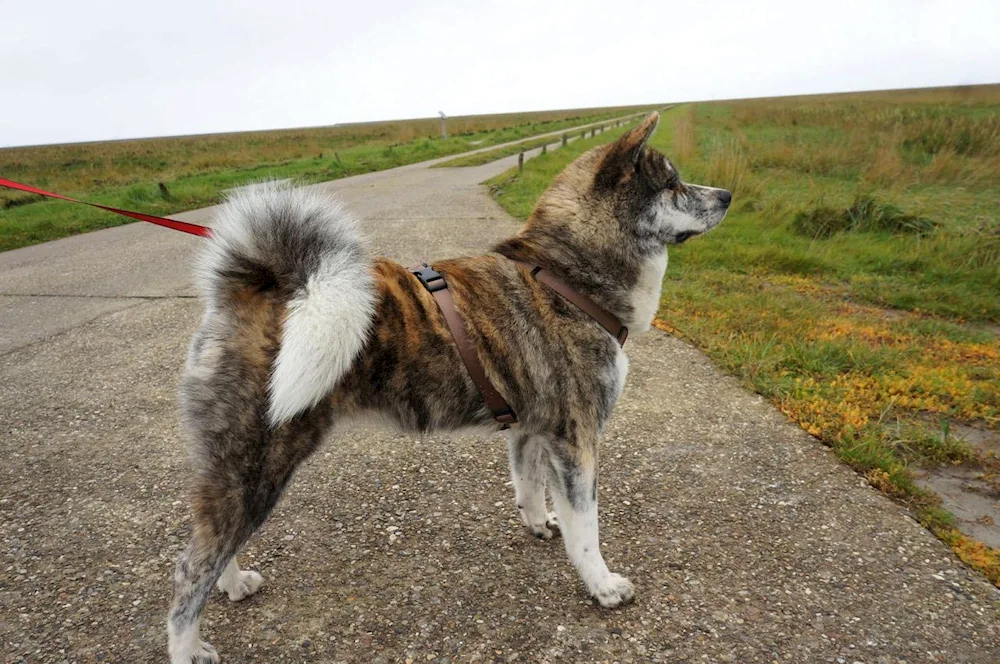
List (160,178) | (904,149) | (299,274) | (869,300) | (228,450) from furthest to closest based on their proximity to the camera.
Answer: (160,178)
(904,149)
(869,300)
(299,274)
(228,450)

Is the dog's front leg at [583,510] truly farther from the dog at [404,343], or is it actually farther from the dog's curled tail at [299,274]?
the dog's curled tail at [299,274]

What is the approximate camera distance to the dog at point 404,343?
213cm

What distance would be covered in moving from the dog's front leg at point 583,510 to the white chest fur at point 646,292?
66 cm

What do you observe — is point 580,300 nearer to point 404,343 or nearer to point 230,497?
point 404,343

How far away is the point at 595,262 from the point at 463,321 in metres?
0.77

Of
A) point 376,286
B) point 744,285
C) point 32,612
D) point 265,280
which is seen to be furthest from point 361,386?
point 744,285

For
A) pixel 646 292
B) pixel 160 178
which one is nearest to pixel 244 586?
pixel 646 292

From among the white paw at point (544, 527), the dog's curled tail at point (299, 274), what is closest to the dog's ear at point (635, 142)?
the dog's curled tail at point (299, 274)

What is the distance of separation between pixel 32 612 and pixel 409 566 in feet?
5.58

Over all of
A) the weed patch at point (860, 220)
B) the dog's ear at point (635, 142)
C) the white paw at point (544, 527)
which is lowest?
the white paw at point (544, 527)

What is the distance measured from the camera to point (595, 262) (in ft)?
9.28

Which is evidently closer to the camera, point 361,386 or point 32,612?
point 361,386

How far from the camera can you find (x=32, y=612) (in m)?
2.63

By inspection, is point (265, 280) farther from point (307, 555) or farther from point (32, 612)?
point (32, 612)
